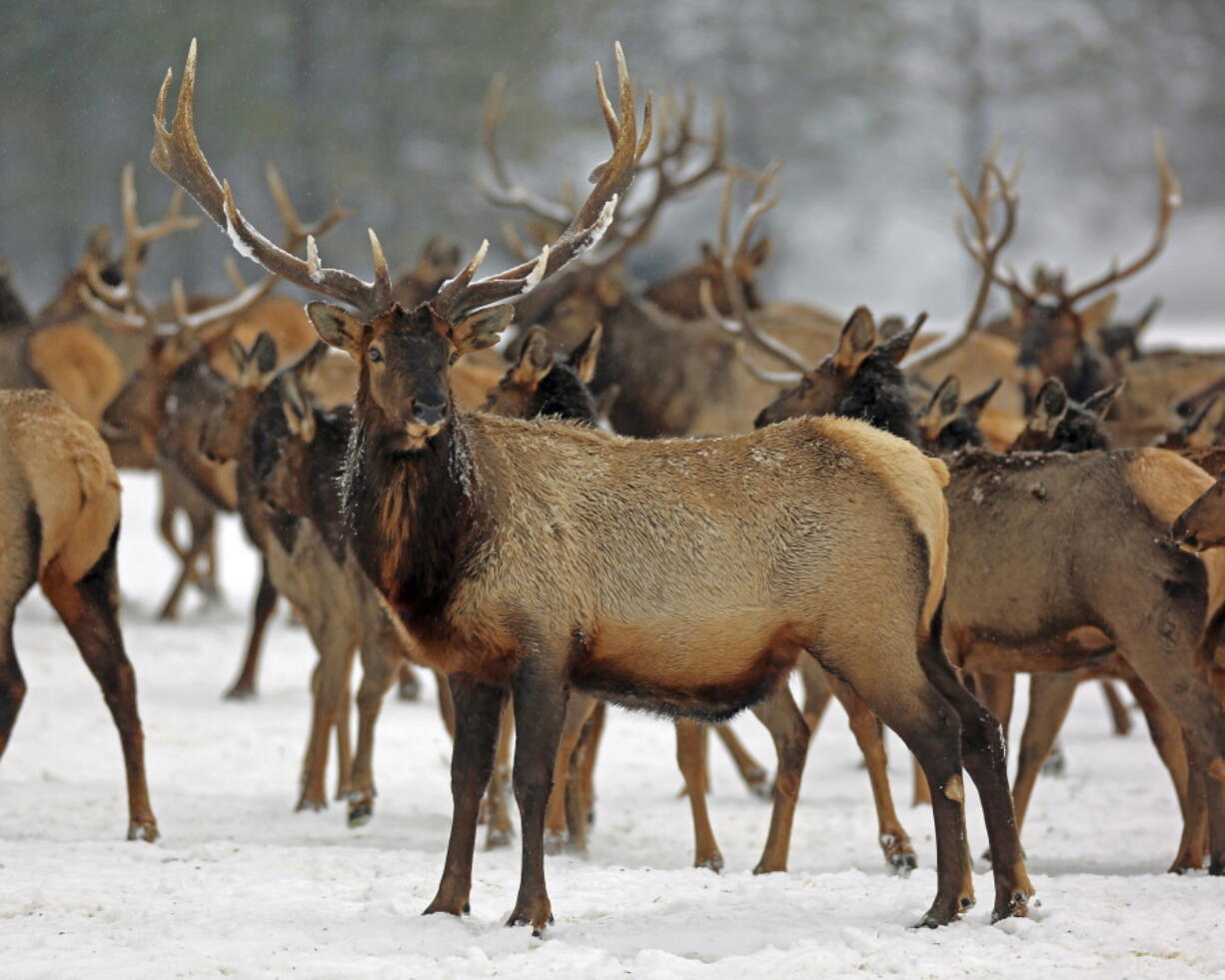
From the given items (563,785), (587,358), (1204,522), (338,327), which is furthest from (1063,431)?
(338,327)

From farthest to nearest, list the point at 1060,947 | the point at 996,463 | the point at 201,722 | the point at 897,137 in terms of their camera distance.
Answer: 1. the point at 897,137
2. the point at 201,722
3. the point at 996,463
4. the point at 1060,947

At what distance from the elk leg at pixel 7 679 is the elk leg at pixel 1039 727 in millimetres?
4144

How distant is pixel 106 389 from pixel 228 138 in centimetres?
1876

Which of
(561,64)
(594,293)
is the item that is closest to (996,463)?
(594,293)

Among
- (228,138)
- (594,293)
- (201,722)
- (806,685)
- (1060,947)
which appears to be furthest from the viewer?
(228,138)

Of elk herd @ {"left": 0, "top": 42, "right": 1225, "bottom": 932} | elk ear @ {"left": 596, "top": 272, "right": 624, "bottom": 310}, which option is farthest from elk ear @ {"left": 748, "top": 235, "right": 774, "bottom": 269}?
elk herd @ {"left": 0, "top": 42, "right": 1225, "bottom": 932}

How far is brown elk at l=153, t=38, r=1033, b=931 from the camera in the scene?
19.1 feet

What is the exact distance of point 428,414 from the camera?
224 inches

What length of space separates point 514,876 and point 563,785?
102 centimetres

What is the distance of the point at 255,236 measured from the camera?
6426 mm

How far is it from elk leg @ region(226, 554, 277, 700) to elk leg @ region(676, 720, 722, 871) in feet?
15.3

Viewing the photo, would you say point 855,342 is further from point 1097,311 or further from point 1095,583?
point 1097,311

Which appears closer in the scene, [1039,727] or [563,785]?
[563,785]

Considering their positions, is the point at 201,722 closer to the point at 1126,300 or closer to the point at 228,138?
the point at 228,138
